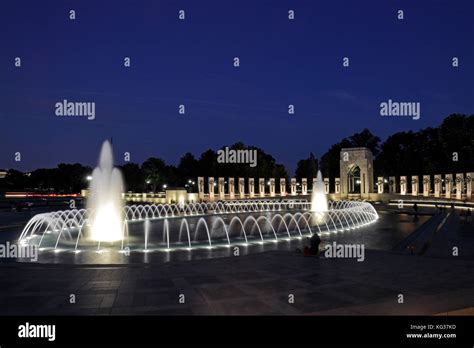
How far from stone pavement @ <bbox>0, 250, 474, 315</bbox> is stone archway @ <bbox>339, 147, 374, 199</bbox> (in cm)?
5465

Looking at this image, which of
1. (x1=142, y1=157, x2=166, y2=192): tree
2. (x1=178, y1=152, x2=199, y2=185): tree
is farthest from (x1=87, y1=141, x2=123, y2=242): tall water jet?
(x1=178, y1=152, x2=199, y2=185): tree

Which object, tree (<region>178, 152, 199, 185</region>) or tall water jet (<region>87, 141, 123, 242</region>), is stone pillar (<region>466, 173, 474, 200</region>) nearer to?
tall water jet (<region>87, 141, 123, 242</region>)

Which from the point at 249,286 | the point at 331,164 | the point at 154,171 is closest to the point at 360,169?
the point at 331,164

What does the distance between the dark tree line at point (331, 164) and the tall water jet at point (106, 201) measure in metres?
60.3

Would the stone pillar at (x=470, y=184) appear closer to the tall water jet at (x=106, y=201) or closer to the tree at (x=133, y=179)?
the tall water jet at (x=106, y=201)

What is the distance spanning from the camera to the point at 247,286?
32.0 feet

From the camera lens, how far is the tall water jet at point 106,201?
20.1 m

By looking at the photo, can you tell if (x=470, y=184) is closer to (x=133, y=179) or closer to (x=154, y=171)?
(x=154, y=171)

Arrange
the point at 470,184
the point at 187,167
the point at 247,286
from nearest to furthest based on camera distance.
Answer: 1. the point at 247,286
2. the point at 470,184
3. the point at 187,167

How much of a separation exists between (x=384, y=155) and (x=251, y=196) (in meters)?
41.7

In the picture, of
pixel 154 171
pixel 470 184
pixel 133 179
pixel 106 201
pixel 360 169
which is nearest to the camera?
pixel 106 201

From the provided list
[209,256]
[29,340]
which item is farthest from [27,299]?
[209,256]

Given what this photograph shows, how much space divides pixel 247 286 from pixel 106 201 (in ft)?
45.0

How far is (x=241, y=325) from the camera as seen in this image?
7141 millimetres
